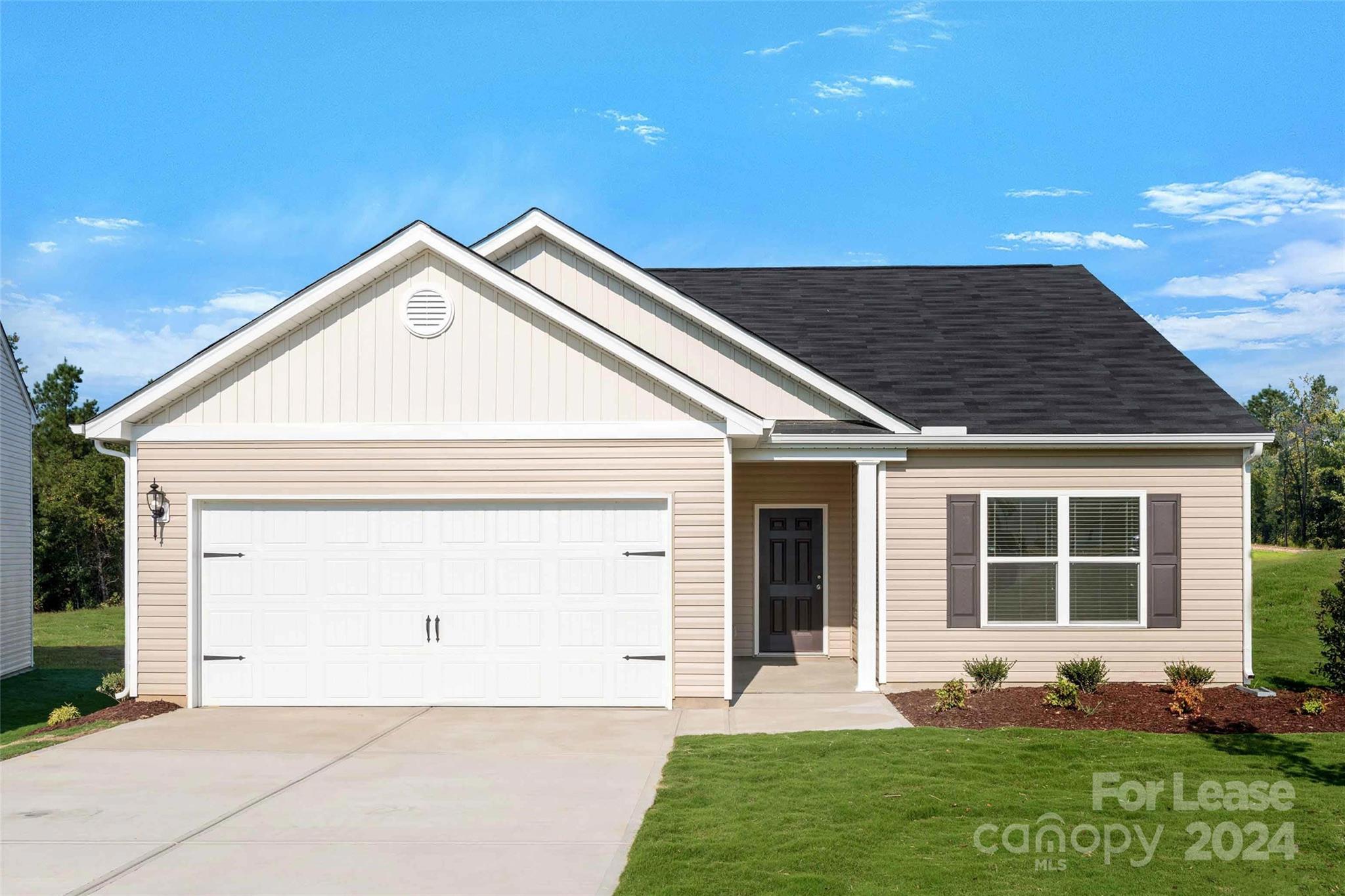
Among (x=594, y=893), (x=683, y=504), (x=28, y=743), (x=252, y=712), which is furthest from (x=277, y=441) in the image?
(x=594, y=893)

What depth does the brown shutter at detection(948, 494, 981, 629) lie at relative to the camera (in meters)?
12.1

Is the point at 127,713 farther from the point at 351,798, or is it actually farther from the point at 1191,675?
the point at 1191,675

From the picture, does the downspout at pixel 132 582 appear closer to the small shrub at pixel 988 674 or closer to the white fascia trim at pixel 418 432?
the white fascia trim at pixel 418 432

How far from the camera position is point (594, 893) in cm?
546

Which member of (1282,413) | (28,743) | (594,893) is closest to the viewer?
(594,893)

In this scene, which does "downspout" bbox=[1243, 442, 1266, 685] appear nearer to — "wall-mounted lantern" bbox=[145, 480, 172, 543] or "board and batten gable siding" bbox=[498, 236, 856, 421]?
"board and batten gable siding" bbox=[498, 236, 856, 421]

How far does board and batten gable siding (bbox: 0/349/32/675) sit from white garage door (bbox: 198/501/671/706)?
764 cm

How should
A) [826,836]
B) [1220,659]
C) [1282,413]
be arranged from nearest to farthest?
[826,836] → [1220,659] → [1282,413]

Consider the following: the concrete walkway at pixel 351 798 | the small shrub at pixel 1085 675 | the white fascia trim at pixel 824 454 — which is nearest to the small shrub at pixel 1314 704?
the small shrub at pixel 1085 675

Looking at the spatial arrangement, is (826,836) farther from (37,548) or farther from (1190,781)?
(37,548)

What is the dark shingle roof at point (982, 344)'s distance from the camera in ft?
41.2

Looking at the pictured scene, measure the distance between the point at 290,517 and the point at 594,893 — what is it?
7.25m

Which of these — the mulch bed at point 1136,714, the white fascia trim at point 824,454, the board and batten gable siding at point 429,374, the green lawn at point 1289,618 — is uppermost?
the board and batten gable siding at point 429,374

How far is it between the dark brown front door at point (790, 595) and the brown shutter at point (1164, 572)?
4398 millimetres
